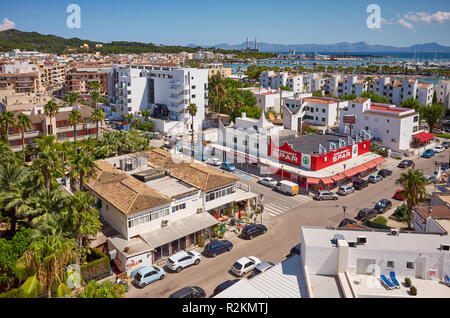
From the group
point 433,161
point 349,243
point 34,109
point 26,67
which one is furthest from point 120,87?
point 349,243

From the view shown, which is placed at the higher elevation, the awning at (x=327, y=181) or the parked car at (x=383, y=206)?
the awning at (x=327, y=181)

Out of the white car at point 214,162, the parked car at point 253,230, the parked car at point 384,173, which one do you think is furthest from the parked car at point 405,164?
the parked car at point 253,230

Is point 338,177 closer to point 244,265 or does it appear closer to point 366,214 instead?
point 366,214

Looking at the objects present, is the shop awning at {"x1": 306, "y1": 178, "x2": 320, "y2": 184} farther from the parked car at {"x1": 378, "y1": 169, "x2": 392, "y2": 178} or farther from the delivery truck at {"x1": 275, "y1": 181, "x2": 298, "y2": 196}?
the parked car at {"x1": 378, "y1": 169, "x2": 392, "y2": 178}

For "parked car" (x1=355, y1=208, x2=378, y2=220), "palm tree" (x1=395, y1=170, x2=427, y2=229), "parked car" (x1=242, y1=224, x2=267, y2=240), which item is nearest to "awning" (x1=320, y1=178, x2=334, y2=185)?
"parked car" (x1=355, y1=208, x2=378, y2=220)

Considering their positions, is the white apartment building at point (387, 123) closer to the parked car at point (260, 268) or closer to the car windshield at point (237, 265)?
the parked car at point (260, 268)

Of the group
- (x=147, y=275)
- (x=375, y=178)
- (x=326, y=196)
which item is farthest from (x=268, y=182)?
(x=147, y=275)

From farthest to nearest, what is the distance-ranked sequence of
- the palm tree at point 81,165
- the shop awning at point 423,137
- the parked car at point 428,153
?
→ the shop awning at point 423,137, the parked car at point 428,153, the palm tree at point 81,165
